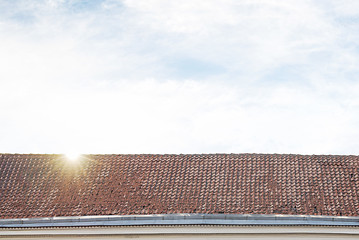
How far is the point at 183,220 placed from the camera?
15.5 metres

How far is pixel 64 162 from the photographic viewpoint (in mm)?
19766

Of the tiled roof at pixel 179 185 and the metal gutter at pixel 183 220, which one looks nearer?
the metal gutter at pixel 183 220

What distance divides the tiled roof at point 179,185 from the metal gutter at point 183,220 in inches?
10.5

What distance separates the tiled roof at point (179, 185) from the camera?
Answer: 53.0 feet

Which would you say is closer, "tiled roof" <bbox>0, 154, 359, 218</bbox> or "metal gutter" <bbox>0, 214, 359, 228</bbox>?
"metal gutter" <bbox>0, 214, 359, 228</bbox>

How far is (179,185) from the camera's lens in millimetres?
17453

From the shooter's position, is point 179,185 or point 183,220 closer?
point 183,220

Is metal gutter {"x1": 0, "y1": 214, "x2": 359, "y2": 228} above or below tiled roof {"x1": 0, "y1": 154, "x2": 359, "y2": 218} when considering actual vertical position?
above

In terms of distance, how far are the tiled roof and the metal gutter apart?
0.27m

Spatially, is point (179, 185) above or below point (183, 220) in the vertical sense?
below

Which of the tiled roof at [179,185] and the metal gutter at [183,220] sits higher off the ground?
the metal gutter at [183,220]

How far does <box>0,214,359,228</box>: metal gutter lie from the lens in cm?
1520

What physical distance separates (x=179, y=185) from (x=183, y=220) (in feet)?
6.88

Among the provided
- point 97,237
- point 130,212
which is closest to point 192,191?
point 130,212
